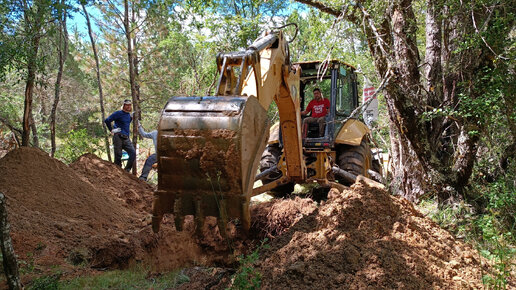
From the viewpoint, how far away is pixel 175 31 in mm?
16234

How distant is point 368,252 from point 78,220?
12.5 ft

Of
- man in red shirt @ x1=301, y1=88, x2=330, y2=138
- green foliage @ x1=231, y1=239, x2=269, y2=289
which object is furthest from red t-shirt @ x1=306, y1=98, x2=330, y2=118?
green foliage @ x1=231, y1=239, x2=269, y2=289

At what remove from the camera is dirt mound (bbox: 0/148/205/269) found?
4082 mm

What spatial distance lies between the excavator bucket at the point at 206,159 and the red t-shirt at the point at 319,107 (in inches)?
158

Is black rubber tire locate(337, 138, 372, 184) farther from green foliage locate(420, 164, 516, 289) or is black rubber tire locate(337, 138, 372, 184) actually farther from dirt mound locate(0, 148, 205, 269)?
dirt mound locate(0, 148, 205, 269)

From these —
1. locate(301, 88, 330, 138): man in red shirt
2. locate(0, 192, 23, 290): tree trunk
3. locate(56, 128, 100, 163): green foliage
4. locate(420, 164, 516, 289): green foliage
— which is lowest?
locate(420, 164, 516, 289): green foliage

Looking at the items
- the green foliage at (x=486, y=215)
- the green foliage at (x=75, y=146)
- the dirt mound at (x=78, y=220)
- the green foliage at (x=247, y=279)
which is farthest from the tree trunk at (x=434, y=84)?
the green foliage at (x=75, y=146)

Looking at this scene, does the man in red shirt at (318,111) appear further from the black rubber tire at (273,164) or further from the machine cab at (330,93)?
the black rubber tire at (273,164)

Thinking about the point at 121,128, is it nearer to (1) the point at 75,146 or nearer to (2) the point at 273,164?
(1) the point at 75,146

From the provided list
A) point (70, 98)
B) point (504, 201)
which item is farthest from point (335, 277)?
point (70, 98)

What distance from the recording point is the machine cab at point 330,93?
6.55 meters

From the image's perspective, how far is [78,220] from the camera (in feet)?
16.5

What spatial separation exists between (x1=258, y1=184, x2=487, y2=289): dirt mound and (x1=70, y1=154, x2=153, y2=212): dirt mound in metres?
3.94

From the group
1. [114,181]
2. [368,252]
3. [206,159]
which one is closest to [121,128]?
[114,181]
